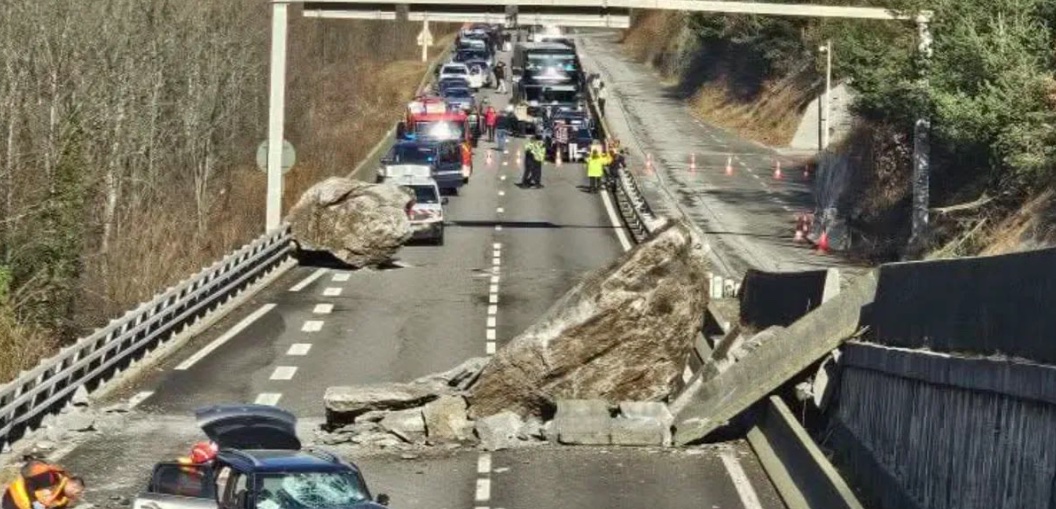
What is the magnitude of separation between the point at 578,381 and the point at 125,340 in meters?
7.87

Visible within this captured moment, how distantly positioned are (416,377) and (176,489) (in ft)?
45.7

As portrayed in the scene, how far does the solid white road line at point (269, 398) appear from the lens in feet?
103

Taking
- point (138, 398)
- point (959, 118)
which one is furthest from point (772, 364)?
point (959, 118)

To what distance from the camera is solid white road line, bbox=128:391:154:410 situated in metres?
30.9

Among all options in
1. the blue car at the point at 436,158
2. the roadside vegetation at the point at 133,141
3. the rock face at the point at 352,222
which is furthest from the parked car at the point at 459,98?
the rock face at the point at 352,222

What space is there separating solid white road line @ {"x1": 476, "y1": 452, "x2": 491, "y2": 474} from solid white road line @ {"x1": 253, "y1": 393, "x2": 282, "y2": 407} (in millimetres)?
4949

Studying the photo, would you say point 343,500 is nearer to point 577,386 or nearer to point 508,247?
point 577,386

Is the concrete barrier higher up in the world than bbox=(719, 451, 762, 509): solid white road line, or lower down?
higher up

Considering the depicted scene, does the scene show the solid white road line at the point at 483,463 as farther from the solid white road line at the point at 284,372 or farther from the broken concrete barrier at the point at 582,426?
the solid white road line at the point at 284,372

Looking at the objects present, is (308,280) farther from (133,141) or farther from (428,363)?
(133,141)

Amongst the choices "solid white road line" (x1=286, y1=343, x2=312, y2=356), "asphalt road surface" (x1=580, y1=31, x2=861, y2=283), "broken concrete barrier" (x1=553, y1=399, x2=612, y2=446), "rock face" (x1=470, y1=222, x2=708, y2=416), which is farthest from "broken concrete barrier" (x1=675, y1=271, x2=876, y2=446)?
"asphalt road surface" (x1=580, y1=31, x2=861, y2=283)

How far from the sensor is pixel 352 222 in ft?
160

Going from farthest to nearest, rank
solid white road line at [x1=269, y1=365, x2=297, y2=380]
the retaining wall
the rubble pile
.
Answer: solid white road line at [x1=269, y1=365, x2=297, y2=380]
the rubble pile
the retaining wall

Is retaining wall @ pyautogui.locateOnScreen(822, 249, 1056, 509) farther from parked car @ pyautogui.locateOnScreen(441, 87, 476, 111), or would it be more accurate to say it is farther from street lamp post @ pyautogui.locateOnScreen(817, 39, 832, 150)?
parked car @ pyautogui.locateOnScreen(441, 87, 476, 111)
